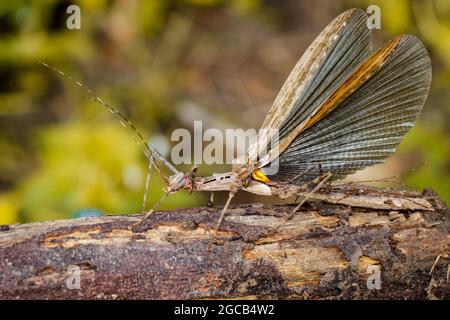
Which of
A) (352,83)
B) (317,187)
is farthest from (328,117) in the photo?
(317,187)

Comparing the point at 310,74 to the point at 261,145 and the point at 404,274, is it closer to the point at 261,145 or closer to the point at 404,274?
the point at 261,145

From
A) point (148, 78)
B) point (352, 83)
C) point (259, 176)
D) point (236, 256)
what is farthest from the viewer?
point (148, 78)

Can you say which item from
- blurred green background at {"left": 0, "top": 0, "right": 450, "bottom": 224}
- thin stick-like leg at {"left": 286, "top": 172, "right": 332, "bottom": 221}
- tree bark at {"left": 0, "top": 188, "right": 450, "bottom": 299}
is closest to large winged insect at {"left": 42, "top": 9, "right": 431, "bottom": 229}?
thin stick-like leg at {"left": 286, "top": 172, "right": 332, "bottom": 221}

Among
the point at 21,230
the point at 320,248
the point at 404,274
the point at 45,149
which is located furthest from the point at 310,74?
the point at 45,149

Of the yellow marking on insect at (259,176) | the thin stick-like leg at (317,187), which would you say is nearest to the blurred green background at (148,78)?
the yellow marking on insect at (259,176)

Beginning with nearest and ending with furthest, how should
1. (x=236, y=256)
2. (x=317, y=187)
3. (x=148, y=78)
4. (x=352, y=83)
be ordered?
(x=236, y=256), (x=352, y=83), (x=317, y=187), (x=148, y=78)

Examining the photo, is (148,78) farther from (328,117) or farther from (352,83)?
(352,83)

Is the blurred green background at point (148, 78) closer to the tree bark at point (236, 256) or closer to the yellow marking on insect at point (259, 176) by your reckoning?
the yellow marking on insect at point (259, 176)
